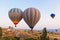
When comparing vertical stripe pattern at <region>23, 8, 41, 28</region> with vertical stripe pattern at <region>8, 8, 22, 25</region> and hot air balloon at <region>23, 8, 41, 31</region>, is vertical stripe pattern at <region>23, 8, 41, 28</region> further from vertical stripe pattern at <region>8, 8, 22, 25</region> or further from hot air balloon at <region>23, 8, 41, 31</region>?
vertical stripe pattern at <region>8, 8, 22, 25</region>

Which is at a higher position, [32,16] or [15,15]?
[15,15]

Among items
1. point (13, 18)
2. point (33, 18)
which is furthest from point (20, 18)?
point (33, 18)

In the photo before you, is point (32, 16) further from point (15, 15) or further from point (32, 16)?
point (15, 15)

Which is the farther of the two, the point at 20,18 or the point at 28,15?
the point at 20,18

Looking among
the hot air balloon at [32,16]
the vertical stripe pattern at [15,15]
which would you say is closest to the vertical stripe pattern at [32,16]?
the hot air balloon at [32,16]

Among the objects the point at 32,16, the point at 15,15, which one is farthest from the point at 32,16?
the point at 15,15

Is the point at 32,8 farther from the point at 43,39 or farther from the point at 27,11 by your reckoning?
the point at 43,39

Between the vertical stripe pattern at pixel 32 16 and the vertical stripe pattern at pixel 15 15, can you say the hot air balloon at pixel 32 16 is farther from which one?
the vertical stripe pattern at pixel 15 15

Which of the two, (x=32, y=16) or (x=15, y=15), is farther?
(x=15, y=15)
